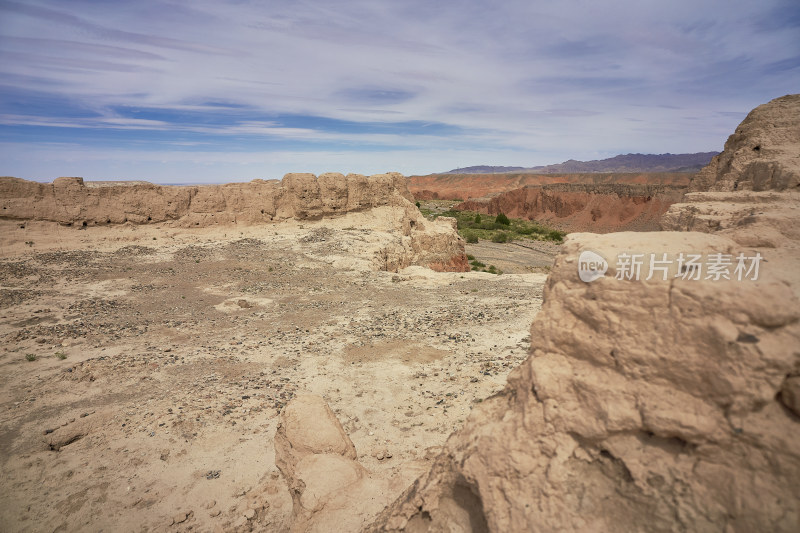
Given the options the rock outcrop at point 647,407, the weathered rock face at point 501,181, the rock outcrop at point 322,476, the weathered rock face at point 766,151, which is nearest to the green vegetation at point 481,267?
the weathered rock face at point 766,151

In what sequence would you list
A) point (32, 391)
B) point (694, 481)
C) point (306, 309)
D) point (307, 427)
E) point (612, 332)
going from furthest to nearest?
point (306, 309), point (32, 391), point (307, 427), point (612, 332), point (694, 481)

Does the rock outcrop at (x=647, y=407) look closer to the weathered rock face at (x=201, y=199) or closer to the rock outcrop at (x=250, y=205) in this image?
the rock outcrop at (x=250, y=205)

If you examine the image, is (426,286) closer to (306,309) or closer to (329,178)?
(306,309)

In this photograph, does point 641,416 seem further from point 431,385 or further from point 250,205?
point 250,205

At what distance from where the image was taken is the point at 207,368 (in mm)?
8828

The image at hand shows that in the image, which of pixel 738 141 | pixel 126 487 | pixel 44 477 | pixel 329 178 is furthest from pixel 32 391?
pixel 329 178

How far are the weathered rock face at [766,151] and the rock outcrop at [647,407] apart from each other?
122 inches

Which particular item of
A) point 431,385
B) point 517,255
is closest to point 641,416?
point 431,385

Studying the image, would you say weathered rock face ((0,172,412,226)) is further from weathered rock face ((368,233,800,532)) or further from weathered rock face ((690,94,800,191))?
weathered rock face ((368,233,800,532))

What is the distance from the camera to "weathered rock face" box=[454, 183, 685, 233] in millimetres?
41094

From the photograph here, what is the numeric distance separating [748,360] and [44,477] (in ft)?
26.2

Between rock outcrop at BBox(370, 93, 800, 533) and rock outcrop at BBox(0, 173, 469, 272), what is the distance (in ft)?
48.9

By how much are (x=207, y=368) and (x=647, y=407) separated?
8512 millimetres

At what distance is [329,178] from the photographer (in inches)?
839
